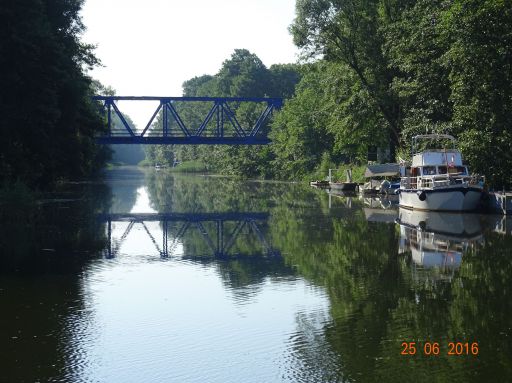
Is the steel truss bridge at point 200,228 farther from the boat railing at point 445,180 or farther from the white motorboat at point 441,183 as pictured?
the boat railing at point 445,180

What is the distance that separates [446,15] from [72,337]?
36.8 metres

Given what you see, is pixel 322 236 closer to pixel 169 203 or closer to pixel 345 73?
pixel 169 203

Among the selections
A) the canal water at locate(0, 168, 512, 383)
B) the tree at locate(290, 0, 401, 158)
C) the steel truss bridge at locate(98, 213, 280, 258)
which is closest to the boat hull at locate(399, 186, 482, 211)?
the canal water at locate(0, 168, 512, 383)

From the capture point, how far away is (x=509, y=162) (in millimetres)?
43812

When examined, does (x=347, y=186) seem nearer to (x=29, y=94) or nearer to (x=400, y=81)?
(x=400, y=81)

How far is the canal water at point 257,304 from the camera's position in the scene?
12312 millimetres

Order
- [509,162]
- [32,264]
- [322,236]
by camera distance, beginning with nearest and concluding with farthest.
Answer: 1. [32,264]
2. [322,236]
3. [509,162]

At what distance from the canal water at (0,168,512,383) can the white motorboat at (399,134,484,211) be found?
7.27 m

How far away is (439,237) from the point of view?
1212 inches

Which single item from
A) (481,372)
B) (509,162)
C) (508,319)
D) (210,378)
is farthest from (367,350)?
(509,162)

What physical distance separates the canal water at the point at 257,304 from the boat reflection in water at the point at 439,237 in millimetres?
115
